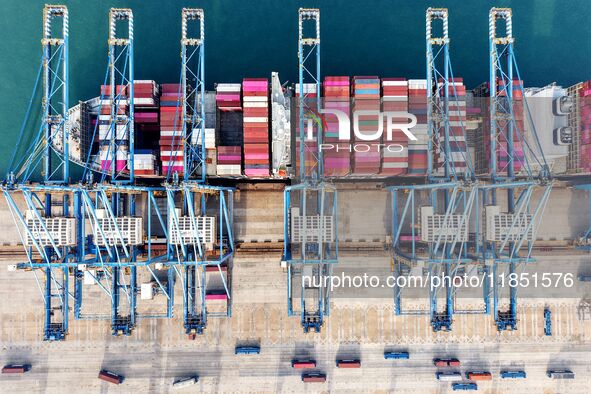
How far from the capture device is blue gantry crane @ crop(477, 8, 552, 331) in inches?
1575

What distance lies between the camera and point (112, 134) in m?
40.8

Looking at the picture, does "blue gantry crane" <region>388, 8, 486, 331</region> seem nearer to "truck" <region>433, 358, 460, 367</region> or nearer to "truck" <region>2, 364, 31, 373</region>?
"truck" <region>433, 358, 460, 367</region>

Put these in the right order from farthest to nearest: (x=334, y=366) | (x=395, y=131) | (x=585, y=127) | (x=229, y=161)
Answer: (x=334, y=366), (x=395, y=131), (x=229, y=161), (x=585, y=127)

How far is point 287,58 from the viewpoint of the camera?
154ft

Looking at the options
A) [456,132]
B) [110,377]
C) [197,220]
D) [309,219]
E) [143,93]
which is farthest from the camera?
[110,377]

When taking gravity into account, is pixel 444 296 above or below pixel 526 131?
below

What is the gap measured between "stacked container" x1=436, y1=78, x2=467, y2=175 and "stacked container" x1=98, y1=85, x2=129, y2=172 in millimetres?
40747

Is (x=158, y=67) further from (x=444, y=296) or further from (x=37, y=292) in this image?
(x=444, y=296)

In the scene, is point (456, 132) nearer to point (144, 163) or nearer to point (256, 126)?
point (256, 126)

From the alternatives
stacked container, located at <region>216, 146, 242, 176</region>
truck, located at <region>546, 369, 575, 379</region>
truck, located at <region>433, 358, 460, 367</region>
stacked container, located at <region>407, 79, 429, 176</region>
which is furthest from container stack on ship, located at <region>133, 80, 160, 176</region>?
truck, located at <region>546, 369, 575, 379</region>

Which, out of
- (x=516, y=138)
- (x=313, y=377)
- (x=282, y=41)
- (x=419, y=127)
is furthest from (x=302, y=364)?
(x=282, y=41)

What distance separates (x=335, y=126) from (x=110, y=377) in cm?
4521

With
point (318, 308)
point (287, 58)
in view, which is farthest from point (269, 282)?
point (287, 58)

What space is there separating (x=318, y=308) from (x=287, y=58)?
36.0 meters
